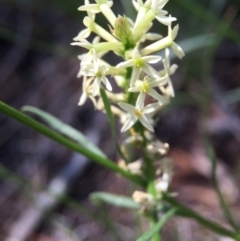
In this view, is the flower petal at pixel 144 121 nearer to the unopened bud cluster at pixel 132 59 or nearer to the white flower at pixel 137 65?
the unopened bud cluster at pixel 132 59

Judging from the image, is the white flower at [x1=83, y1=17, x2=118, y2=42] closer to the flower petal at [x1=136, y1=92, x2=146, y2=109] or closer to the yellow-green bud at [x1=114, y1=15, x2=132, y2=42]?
the yellow-green bud at [x1=114, y1=15, x2=132, y2=42]

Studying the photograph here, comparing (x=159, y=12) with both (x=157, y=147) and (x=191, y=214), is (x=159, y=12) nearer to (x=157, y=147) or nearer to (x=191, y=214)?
(x=157, y=147)

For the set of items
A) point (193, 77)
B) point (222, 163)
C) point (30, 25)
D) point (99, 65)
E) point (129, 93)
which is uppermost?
point (99, 65)

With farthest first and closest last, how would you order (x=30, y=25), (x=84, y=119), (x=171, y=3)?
(x=30, y=25)
(x=84, y=119)
(x=171, y=3)

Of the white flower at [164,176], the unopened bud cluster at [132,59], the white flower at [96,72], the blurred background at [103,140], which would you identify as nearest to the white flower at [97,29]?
the unopened bud cluster at [132,59]

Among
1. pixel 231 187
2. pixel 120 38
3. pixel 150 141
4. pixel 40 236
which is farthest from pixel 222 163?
pixel 120 38

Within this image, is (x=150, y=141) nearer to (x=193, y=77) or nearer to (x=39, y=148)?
(x=193, y=77)

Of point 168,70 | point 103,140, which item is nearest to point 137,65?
point 168,70

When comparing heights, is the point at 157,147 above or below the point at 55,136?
below
